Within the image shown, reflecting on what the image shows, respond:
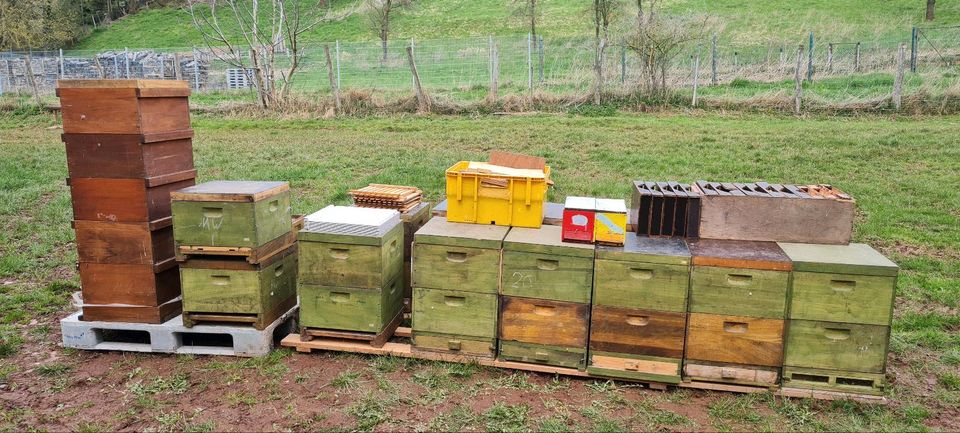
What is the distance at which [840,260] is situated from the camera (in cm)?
455

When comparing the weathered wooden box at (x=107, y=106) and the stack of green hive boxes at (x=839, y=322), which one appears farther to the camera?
the weathered wooden box at (x=107, y=106)

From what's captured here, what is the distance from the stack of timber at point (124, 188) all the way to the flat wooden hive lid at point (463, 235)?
7.23ft

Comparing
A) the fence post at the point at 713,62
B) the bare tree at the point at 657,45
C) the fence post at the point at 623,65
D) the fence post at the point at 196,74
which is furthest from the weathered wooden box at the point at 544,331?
the fence post at the point at 196,74

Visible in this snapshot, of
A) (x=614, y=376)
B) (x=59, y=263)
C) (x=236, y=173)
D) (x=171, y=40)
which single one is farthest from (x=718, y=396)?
(x=171, y=40)

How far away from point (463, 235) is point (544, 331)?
3.20 ft

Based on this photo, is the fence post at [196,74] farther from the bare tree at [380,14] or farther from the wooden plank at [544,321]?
the wooden plank at [544,321]

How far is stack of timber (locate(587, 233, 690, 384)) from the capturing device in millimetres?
4680

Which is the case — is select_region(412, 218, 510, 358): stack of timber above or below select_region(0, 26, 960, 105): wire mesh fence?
below

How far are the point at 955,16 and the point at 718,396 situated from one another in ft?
124

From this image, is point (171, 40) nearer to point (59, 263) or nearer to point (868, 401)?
point (59, 263)

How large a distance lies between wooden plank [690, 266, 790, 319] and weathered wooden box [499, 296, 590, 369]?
0.84m

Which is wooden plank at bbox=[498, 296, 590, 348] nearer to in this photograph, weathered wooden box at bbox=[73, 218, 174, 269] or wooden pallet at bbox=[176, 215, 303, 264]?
wooden pallet at bbox=[176, 215, 303, 264]

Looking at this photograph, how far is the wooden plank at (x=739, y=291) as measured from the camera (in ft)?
15.0

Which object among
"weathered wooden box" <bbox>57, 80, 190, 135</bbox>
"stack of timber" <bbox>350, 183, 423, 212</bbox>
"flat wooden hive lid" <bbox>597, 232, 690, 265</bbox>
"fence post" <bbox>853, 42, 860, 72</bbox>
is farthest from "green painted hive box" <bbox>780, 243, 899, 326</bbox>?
"fence post" <bbox>853, 42, 860, 72</bbox>
